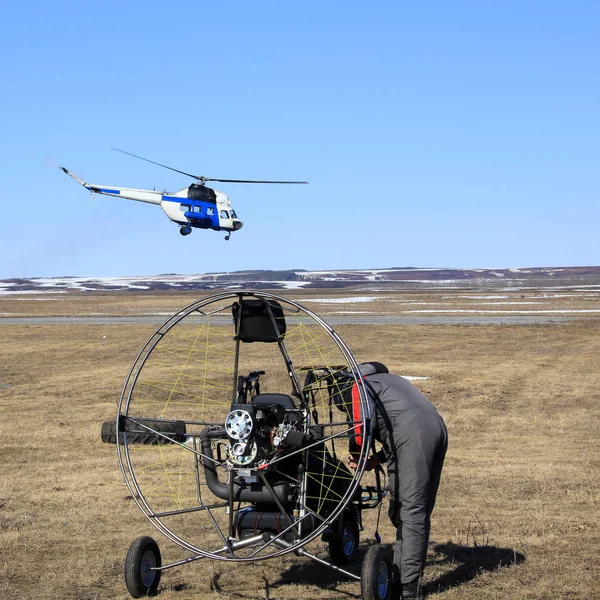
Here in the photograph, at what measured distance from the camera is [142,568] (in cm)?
834

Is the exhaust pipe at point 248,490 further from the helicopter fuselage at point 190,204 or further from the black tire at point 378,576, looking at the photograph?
the helicopter fuselage at point 190,204

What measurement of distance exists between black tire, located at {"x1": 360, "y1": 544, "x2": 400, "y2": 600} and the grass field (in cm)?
56

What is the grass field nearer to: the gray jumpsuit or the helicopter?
the gray jumpsuit

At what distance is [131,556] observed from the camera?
8.20 meters

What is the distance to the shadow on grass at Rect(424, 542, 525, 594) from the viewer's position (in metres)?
8.79

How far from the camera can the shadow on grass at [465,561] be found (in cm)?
879

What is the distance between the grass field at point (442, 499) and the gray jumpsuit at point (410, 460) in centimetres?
53

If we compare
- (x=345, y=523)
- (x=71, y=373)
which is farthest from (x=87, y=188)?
(x=345, y=523)

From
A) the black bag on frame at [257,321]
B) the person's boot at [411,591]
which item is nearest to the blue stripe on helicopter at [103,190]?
the black bag on frame at [257,321]

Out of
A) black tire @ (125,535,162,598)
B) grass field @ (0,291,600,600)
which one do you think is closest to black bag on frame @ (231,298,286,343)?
black tire @ (125,535,162,598)

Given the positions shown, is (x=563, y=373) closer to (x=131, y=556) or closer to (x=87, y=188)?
(x=131, y=556)

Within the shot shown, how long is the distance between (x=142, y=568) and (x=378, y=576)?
91.1 inches

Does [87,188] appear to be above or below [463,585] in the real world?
above

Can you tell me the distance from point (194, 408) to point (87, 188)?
32306mm
